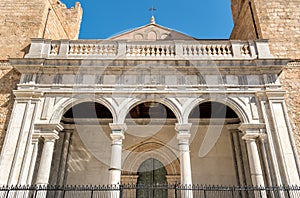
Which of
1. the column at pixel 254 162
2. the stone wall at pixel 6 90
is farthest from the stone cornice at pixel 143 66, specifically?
the column at pixel 254 162

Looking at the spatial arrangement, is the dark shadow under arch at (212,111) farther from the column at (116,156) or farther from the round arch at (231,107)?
the column at (116,156)

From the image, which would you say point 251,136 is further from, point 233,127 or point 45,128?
point 45,128

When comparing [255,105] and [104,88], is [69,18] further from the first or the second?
[255,105]

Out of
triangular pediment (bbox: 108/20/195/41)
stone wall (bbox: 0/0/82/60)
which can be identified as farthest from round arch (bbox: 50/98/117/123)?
triangular pediment (bbox: 108/20/195/41)

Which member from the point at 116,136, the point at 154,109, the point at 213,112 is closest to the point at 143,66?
the point at 154,109

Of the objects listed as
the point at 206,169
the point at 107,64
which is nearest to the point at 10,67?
the point at 107,64

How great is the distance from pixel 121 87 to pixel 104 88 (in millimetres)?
505

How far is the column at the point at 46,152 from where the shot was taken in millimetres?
6852

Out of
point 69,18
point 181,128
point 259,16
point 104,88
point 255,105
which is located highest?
point 69,18

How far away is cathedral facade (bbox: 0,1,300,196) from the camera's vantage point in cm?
706

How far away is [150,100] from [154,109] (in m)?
1.72

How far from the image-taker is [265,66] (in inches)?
310

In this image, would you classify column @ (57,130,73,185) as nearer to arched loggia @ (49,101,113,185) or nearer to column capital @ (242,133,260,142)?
arched loggia @ (49,101,113,185)

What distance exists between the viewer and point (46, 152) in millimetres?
7098
